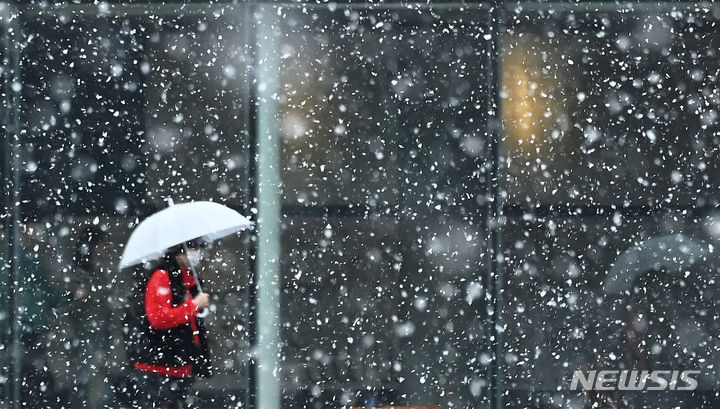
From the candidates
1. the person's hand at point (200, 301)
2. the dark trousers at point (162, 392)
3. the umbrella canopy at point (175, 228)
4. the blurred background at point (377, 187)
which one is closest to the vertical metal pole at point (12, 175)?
the blurred background at point (377, 187)

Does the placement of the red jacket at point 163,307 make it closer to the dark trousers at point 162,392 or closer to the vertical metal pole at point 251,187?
the dark trousers at point 162,392

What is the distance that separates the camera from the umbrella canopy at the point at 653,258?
6.57 metres

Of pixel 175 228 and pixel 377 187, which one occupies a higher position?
pixel 377 187

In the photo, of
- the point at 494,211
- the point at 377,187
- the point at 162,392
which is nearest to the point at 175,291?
the point at 162,392

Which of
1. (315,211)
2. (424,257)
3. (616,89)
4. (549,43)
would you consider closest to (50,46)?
(315,211)

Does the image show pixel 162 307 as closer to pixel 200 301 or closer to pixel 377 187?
pixel 200 301

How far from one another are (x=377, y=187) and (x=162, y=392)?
1.96 metres

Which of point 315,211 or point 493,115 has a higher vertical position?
point 493,115

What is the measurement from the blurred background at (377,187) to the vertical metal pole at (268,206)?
1 cm

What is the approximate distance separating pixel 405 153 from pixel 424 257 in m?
0.70

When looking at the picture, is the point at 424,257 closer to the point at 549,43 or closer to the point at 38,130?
the point at 549,43

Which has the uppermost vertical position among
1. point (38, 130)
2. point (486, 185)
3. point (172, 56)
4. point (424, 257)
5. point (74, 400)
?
point (172, 56)

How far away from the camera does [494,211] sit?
6.53 meters

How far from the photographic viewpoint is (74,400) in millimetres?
6445
